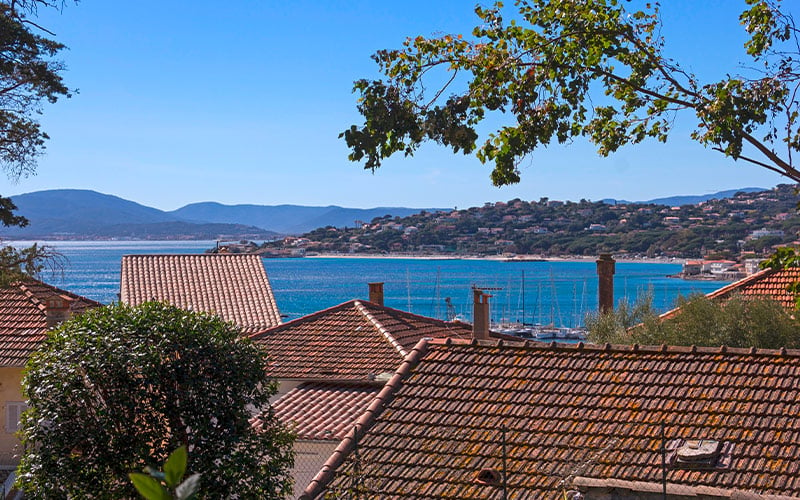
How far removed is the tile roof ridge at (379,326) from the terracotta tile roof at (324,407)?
2.16m

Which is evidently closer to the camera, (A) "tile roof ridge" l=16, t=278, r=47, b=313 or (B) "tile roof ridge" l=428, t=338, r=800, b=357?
(B) "tile roof ridge" l=428, t=338, r=800, b=357

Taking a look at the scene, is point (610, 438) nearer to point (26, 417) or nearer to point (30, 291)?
point (26, 417)

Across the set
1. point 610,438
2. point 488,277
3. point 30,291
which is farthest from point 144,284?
point 488,277

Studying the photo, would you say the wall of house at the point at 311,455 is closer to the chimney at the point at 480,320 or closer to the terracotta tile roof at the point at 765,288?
the chimney at the point at 480,320

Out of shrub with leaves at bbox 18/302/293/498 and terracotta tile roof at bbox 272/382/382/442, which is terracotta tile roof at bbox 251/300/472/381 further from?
shrub with leaves at bbox 18/302/293/498

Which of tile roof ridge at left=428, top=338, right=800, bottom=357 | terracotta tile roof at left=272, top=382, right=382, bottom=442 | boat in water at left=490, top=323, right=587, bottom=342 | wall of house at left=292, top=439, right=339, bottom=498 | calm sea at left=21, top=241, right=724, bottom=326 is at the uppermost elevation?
tile roof ridge at left=428, top=338, right=800, bottom=357

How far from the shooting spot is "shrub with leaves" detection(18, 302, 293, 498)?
11250 millimetres

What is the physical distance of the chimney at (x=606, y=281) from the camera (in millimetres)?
31312

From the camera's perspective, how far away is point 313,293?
526 ft

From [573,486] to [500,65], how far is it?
491cm

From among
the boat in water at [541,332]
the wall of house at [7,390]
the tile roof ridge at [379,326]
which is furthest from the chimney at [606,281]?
the boat in water at [541,332]

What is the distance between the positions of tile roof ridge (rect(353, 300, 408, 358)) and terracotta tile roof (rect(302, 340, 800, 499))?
365 inches

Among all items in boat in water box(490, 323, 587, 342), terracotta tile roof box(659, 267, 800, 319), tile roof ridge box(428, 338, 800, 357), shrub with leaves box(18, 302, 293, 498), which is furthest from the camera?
boat in water box(490, 323, 587, 342)

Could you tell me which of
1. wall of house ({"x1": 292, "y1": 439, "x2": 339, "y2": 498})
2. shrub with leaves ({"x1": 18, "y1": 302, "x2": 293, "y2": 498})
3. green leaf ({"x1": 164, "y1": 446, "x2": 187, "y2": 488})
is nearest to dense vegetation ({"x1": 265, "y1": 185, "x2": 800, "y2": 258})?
wall of house ({"x1": 292, "y1": 439, "x2": 339, "y2": 498})
